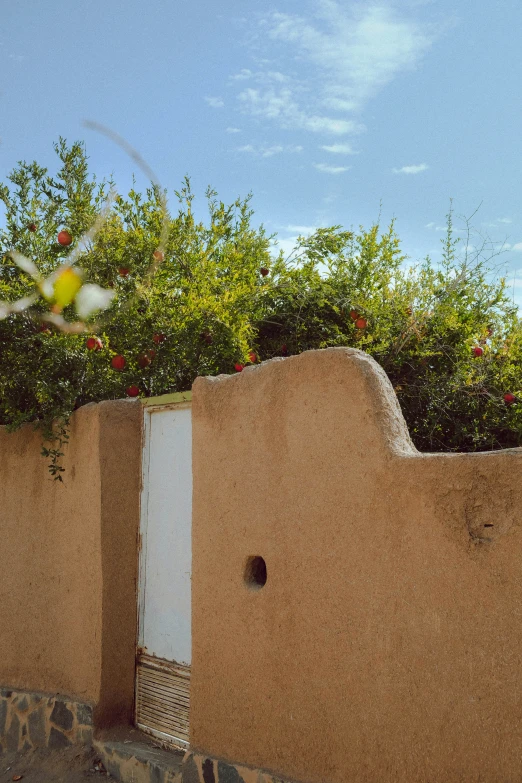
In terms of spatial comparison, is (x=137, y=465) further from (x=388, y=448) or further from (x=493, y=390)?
(x=493, y=390)

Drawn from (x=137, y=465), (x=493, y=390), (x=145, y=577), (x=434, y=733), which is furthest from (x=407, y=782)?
(x=493, y=390)

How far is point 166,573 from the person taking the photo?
4.82m

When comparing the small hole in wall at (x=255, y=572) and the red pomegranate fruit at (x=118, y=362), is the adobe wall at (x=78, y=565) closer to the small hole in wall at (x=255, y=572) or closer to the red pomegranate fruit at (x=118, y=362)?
the red pomegranate fruit at (x=118, y=362)

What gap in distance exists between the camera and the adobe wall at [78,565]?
4.95 m

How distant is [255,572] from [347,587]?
0.79 meters

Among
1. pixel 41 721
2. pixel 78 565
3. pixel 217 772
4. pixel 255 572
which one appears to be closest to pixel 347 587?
pixel 255 572

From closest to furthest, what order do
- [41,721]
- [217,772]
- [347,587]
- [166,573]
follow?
[347,587] → [217,772] → [166,573] → [41,721]

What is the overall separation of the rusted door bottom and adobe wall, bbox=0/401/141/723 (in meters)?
0.11

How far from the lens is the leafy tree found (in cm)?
549

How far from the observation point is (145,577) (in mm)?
5012

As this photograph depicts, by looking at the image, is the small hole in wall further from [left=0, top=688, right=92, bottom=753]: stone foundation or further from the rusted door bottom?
[left=0, top=688, right=92, bottom=753]: stone foundation

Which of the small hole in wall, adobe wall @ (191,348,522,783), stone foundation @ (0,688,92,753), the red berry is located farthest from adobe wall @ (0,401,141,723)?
the small hole in wall

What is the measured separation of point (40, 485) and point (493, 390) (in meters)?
3.89

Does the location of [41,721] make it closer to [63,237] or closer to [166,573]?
[166,573]
